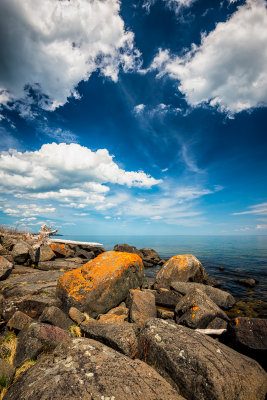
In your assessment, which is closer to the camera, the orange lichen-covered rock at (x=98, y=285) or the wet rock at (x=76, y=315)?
the wet rock at (x=76, y=315)

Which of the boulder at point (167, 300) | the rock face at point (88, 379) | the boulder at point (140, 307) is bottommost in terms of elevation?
the boulder at point (167, 300)

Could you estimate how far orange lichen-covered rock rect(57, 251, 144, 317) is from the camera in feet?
23.4

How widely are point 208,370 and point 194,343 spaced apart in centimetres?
67

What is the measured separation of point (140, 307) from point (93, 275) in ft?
8.14

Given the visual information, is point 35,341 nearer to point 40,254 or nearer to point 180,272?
point 180,272

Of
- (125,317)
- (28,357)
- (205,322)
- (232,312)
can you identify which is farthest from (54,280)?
(232,312)

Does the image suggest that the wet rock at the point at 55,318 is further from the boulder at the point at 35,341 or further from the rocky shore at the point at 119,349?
the boulder at the point at 35,341

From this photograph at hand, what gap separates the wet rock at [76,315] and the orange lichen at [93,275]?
521 mm

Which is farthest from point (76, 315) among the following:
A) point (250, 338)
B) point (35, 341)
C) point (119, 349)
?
point (250, 338)

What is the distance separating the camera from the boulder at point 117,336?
4.18 metres

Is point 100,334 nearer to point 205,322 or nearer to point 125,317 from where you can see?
point 125,317

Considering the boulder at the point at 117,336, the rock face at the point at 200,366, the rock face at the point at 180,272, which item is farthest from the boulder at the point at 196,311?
the rock face at the point at 180,272

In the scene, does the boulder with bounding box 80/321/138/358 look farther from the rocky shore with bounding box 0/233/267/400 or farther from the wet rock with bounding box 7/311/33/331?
the wet rock with bounding box 7/311/33/331

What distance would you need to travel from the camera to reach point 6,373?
338 centimetres
